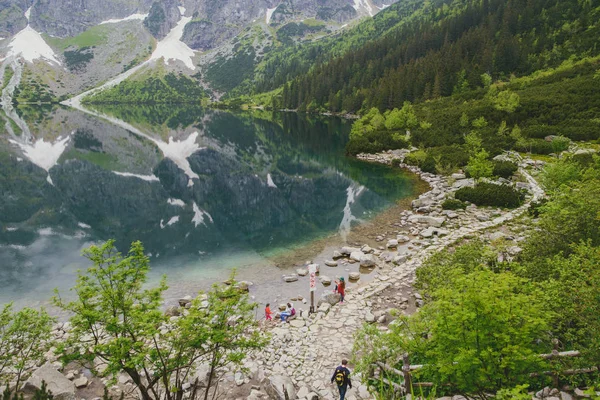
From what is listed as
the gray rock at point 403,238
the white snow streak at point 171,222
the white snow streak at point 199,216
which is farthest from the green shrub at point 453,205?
the white snow streak at point 171,222

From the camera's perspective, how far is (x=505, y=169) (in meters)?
39.5

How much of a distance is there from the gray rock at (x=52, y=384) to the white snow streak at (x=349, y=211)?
68.7 feet

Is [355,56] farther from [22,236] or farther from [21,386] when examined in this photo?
[21,386]

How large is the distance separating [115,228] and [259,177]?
23176 millimetres

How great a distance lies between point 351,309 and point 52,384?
12.7 meters

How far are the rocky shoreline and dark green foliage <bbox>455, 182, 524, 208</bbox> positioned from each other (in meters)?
1.10

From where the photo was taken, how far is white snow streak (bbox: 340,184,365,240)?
30856 millimetres

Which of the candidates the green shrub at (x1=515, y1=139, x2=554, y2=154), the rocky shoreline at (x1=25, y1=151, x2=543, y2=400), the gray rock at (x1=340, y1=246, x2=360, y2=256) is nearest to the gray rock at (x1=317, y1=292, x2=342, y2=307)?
the rocky shoreline at (x1=25, y1=151, x2=543, y2=400)

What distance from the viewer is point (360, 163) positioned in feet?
190

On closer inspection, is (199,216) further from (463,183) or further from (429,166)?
(429,166)

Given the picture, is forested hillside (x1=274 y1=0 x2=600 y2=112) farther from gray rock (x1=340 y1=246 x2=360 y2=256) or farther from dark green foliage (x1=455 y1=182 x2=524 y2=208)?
gray rock (x1=340 y1=246 x2=360 y2=256)

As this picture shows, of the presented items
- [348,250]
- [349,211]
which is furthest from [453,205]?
[348,250]

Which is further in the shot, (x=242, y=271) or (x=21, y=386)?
(x=242, y=271)

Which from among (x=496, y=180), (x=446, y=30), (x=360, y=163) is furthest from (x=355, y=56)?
(x=496, y=180)
